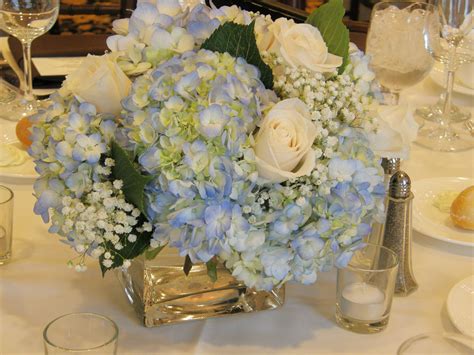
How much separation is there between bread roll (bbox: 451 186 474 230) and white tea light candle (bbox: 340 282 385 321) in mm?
304

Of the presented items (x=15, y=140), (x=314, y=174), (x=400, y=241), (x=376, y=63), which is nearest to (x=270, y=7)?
(x=376, y=63)

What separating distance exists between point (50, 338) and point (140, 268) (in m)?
0.16

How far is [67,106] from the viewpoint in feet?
2.64

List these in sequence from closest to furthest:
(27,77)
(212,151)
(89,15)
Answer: (212,151) < (27,77) < (89,15)

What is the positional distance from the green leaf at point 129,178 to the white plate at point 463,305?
14.7 inches

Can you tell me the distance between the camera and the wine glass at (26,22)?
1.50 m

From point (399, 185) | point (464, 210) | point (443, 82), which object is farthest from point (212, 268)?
point (443, 82)

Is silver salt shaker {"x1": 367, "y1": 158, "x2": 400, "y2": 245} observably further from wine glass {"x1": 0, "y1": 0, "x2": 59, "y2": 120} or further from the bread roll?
wine glass {"x1": 0, "y1": 0, "x2": 59, "y2": 120}

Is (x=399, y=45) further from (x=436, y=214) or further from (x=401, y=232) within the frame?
(x=401, y=232)

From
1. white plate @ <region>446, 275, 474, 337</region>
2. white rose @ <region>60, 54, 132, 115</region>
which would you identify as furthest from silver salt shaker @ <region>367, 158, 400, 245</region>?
white rose @ <region>60, 54, 132, 115</region>

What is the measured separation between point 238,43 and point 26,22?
2.73 ft

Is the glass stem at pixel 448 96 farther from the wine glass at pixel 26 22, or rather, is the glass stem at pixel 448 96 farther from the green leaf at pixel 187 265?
the green leaf at pixel 187 265

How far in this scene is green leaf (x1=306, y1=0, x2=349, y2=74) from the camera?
849mm

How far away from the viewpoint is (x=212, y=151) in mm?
713
